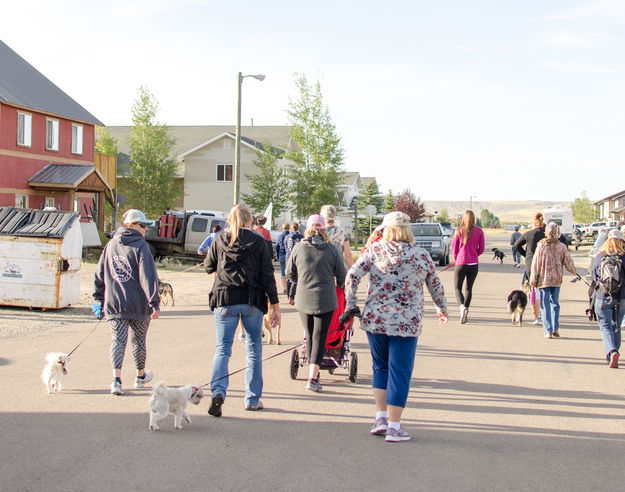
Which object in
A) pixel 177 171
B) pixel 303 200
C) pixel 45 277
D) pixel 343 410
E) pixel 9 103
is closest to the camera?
pixel 343 410

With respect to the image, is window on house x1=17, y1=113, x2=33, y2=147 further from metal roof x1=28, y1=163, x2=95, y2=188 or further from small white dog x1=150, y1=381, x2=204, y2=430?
small white dog x1=150, y1=381, x2=204, y2=430

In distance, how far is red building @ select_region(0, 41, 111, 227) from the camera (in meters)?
28.8

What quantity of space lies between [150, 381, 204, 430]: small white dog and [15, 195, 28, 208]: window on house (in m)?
26.1

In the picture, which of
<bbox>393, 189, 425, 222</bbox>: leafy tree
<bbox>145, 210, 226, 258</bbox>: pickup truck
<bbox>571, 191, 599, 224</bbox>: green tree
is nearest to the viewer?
<bbox>145, 210, 226, 258</bbox>: pickup truck

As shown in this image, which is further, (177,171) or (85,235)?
(177,171)

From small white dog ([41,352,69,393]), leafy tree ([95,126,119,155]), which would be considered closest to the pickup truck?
small white dog ([41,352,69,393])

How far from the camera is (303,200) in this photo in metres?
40.4

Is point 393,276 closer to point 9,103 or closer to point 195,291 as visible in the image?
point 195,291

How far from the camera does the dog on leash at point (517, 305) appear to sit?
12.3 m

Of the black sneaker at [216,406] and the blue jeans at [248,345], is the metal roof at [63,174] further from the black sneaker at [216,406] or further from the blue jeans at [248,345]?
the black sneaker at [216,406]

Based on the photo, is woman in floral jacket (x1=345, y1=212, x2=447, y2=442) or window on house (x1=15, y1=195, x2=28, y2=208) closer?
woman in floral jacket (x1=345, y1=212, x2=447, y2=442)

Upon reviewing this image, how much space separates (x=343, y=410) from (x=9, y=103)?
25848mm

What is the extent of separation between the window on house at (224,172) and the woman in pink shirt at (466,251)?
1622 inches

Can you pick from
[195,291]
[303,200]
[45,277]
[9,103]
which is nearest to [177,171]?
[303,200]
